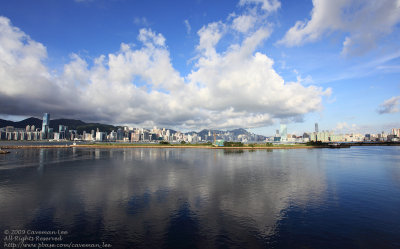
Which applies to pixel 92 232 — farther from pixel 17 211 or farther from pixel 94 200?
pixel 17 211

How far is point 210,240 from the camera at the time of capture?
16562 mm

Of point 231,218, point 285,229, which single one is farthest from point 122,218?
point 285,229

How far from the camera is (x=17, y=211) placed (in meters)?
22.7

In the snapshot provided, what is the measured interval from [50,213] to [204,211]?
706 inches

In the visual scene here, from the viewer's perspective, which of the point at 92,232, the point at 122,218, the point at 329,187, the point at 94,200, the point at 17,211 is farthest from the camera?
the point at 329,187

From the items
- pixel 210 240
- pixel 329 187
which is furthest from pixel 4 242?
pixel 329 187

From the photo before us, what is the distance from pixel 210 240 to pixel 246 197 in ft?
43.6

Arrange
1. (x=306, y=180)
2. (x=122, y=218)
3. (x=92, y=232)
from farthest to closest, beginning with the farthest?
(x=306, y=180) < (x=122, y=218) < (x=92, y=232)

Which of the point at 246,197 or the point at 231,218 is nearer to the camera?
the point at 231,218

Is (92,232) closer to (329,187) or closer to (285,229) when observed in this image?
(285,229)

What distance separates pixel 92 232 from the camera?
17875mm

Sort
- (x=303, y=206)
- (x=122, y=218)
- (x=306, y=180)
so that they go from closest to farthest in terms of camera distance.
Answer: (x=122, y=218), (x=303, y=206), (x=306, y=180)

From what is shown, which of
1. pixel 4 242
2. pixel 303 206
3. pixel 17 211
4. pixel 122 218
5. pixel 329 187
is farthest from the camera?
pixel 329 187

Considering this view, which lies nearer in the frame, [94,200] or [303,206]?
[303,206]
